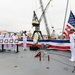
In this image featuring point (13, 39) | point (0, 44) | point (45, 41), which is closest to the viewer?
point (13, 39)

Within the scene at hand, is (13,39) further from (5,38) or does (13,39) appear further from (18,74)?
(18,74)

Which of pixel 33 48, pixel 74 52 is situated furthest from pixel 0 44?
pixel 74 52

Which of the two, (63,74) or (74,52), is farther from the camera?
(74,52)

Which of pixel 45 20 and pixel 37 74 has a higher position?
pixel 45 20

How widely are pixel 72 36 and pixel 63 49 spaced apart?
19.8 feet

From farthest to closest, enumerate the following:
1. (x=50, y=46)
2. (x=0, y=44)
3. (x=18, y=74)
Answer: (x=50, y=46) < (x=0, y=44) < (x=18, y=74)

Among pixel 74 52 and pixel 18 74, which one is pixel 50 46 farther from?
pixel 18 74

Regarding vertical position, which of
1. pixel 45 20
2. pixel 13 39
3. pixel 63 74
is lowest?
pixel 63 74

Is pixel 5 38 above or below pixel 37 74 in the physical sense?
above

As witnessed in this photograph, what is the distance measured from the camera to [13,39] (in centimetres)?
1434

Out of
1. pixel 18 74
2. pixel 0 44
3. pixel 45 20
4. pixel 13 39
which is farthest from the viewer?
pixel 45 20

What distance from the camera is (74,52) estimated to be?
10.4 metres

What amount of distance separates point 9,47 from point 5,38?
133 centimetres

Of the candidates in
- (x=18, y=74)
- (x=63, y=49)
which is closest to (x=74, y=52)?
(x=18, y=74)
